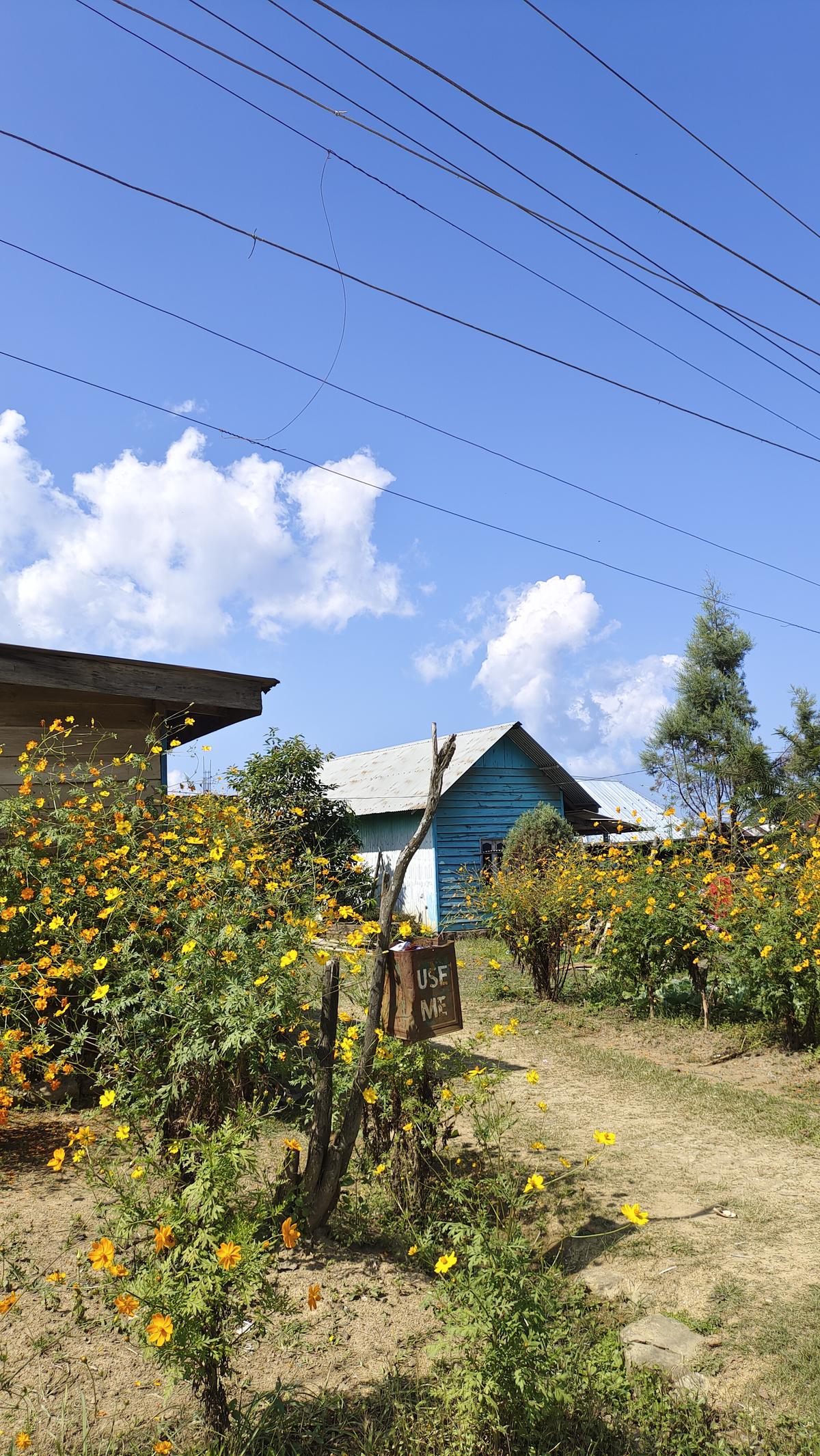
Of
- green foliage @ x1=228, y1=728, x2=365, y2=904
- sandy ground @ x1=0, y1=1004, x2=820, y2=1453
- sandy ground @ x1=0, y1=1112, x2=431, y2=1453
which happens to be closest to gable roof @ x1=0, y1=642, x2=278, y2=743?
sandy ground @ x1=0, y1=1004, x2=820, y2=1453

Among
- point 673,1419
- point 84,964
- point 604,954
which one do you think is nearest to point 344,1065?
point 84,964

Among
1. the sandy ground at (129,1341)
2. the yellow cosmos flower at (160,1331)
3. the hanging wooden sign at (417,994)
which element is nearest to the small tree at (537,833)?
the hanging wooden sign at (417,994)

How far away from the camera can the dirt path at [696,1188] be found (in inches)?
133

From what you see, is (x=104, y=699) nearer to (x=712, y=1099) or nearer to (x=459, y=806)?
(x=712, y=1099)

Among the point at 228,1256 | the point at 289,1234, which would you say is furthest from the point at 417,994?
the point at 228,1256

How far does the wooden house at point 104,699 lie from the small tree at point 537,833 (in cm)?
971

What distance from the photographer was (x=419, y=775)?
20.0 metres

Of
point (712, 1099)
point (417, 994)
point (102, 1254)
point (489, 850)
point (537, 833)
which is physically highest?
point (537, 833)

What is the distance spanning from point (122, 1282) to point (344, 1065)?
1.55 metres

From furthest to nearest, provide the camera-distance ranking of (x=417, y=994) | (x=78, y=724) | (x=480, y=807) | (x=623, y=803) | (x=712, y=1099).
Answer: (x=623, y=803) < (x=480, y=807) < (x=78, y=724) < (x=712, y=1099) < (x=417, y=994)

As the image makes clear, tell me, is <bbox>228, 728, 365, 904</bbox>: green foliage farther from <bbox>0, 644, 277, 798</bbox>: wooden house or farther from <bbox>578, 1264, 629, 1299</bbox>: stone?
<bbox>578, 1264, 629, 1299</bbox>: stone

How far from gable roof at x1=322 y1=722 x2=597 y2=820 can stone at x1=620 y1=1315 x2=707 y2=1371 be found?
42.9ft

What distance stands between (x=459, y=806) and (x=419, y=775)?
190 centimetres

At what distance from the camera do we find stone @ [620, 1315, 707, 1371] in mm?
2959
